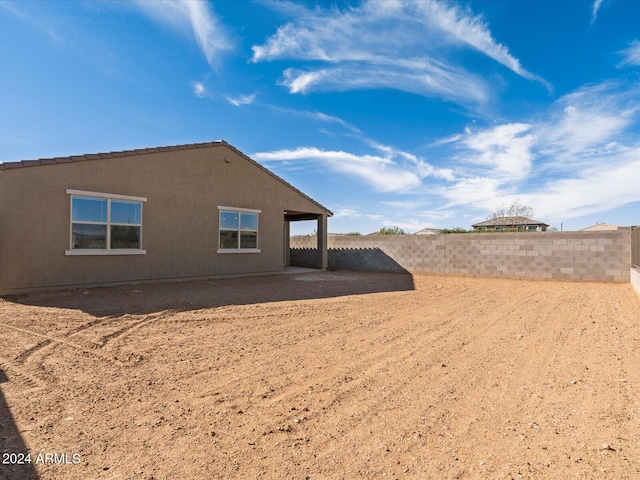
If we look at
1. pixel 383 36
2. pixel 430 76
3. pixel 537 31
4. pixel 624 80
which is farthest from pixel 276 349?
pixel 624 80

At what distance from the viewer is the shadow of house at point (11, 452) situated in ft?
6.65

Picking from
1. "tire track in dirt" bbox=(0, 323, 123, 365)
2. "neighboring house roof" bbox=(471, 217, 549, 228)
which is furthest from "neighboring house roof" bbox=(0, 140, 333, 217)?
"neighboring house roof" bbox=(471, 217, 549, 228)

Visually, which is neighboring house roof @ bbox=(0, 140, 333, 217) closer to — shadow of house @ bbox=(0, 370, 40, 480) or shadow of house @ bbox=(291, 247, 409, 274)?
shadow of house @ bbox=(291, 247, 409, 274)

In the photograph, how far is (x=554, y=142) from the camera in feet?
52.2

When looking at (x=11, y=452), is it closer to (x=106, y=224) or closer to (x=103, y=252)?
(x=103, y=252)

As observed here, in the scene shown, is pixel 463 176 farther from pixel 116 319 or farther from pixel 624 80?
pixel 116 319

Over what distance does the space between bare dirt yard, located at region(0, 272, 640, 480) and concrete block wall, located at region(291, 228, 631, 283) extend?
19.8ft

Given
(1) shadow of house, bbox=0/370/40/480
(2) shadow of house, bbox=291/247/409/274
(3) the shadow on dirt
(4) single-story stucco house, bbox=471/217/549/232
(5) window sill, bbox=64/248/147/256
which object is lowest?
(1) shadow of house, bbox=0/370/40/480

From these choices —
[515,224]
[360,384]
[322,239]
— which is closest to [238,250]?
[322,239]

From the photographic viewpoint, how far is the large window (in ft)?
40.5

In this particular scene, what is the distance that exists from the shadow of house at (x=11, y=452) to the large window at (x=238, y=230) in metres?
9.72

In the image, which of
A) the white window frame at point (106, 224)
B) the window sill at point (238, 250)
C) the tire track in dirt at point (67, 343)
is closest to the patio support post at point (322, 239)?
the window sill at point (238, 250)

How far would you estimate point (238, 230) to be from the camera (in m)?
Result: 12.8

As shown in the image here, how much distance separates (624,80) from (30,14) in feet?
55.8
